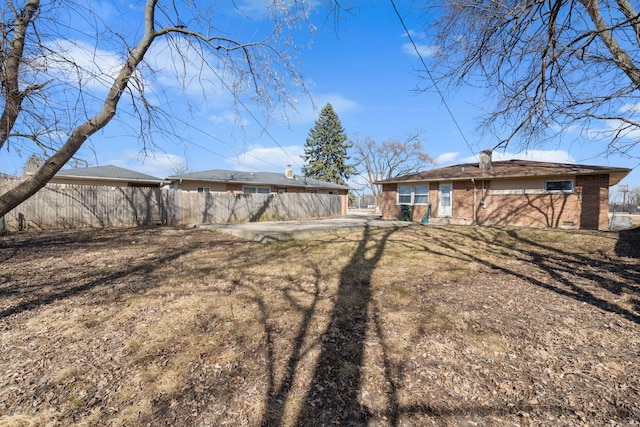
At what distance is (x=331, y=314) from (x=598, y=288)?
3.97m

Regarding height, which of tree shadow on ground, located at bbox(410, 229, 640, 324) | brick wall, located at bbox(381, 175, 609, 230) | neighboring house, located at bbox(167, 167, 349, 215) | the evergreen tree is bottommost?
tree shadow on ground, located at bbox(410, 229, 640, 324)

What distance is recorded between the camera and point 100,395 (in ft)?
6.55

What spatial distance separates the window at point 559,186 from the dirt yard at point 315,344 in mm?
8242

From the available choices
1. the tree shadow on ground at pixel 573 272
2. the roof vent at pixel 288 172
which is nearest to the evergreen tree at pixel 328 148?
the roof vent at pixel 288 172

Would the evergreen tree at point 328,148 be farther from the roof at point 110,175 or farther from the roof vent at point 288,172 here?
the roof at point 110,175

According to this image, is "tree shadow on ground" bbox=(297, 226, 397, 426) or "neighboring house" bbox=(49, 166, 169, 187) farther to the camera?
"neighboring house" bbox=(49, 166, 169, 187)

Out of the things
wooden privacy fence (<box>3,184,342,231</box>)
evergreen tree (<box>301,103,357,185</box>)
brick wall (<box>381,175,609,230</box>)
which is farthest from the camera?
evergreen tree (<box>301,103,357,185</box>)

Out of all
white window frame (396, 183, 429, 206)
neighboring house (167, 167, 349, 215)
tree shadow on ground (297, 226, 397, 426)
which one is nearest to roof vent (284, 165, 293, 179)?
neighboring house (167, 167, 349, 215)

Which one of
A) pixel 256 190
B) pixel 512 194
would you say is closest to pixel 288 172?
pixel 256 190

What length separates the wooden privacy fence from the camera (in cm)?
1021

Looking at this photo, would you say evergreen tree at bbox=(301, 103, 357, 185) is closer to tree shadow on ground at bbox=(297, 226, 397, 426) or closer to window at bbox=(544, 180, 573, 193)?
window at bbox=(544, 180, 573, 193)

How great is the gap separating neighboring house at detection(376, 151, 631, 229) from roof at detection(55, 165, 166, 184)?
15.1 meters

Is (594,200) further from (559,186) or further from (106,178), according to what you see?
(106,178)

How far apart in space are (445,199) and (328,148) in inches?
1003
